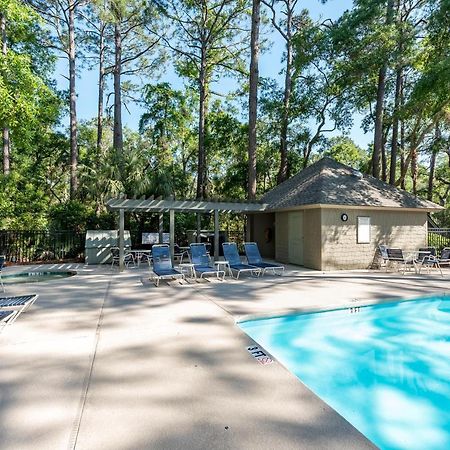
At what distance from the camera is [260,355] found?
429 cm

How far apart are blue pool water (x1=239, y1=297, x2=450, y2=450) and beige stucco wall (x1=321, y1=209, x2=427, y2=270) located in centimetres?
487

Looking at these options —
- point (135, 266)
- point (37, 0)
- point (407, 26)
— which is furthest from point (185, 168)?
point (407, 26)

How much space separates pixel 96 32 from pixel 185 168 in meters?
11.7

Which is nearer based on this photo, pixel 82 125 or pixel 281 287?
pixel 281 287

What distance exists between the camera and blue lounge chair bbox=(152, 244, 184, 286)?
9180 mm

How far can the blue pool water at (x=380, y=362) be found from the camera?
3.52m

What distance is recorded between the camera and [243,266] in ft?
35.7

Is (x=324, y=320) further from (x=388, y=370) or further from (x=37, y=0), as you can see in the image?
(x=37, y=0)

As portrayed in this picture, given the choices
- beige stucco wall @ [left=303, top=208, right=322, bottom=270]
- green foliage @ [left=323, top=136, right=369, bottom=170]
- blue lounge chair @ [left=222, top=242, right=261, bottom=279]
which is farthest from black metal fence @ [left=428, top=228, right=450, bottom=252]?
blue lounge chair @ [left=222, top=242, right=261, bottom=279]

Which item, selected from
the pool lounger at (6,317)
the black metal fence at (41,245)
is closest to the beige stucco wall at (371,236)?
the pool lounger at (6,317)

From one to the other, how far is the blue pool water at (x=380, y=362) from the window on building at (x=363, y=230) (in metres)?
5.38

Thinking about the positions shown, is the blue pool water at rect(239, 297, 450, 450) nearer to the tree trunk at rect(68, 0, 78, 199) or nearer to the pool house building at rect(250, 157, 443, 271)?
the pool house building at rect(250, 157, 443, 271)

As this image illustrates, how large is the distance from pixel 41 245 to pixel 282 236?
11106 millimetres

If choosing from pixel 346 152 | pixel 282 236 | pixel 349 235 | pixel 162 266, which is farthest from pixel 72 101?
pixel 346 152
